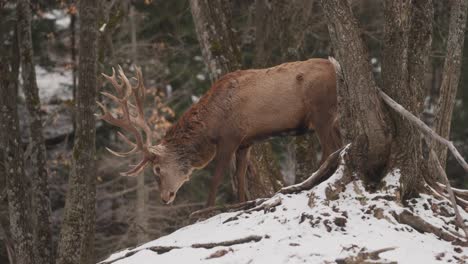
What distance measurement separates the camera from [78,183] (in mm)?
9188

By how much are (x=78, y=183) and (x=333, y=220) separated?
4042 millimetres

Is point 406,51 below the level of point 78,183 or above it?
above

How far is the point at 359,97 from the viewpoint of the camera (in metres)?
6.54

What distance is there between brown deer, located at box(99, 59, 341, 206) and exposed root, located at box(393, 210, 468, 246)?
211 centimetres

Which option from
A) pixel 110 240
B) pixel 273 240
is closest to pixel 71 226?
pixel 273 240

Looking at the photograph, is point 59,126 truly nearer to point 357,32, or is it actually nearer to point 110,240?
point 110,240

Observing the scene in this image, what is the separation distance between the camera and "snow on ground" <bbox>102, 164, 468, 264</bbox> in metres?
5.80

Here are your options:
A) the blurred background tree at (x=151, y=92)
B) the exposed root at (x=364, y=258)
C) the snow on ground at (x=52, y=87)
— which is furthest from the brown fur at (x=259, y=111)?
the snow on ground at (x=52, y=87)

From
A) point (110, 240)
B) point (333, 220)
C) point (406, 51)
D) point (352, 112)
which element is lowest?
point (110, 240)

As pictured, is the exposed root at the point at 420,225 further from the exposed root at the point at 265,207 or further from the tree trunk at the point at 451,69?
the tree trunk at the point at 451,69

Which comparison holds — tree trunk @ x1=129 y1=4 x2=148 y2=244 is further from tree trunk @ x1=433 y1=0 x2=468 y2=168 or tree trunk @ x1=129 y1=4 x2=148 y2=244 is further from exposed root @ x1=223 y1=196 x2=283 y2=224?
exposed root @ x1=223 y1=196 x2=283 y2=224

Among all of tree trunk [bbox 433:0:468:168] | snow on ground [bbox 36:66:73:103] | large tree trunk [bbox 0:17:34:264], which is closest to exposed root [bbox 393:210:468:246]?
tree trunk [bbox 433:0:468:168]

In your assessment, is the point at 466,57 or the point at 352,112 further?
the point at 466,57

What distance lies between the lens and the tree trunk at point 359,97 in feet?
21.1
